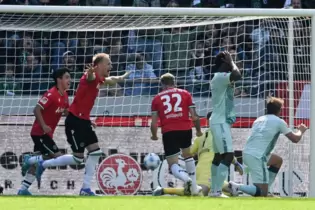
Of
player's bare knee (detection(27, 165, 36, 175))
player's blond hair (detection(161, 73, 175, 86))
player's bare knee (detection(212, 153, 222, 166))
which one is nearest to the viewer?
player's bare knee (detection(212, 153, 222, 166))

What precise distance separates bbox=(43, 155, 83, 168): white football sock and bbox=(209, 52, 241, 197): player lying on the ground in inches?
69.1

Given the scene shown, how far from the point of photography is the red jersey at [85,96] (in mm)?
11469

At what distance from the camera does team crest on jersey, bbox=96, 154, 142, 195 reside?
13.6 m

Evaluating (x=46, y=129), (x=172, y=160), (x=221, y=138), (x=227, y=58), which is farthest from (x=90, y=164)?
(x=227, y=58)

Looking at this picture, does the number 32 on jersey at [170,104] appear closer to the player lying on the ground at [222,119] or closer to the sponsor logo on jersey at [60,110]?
the player lying on the ground at [222,119]

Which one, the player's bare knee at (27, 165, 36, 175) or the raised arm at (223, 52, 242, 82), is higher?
the raised arm at (223, 52, 242, 82)

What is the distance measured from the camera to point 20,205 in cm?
802

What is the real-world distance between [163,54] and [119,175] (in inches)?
70.4

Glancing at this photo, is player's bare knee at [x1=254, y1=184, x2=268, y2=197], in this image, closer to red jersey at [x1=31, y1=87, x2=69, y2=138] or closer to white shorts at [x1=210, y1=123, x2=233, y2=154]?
white shorts at [x1=210, y1=123, x2=233, y2=154]

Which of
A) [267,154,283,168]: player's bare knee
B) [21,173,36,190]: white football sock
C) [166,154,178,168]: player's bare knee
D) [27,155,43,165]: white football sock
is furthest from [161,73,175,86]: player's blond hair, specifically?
[21,173,36,190]: white football sock

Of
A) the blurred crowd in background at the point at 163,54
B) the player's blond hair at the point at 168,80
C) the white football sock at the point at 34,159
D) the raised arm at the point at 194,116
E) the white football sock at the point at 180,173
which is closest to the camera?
the white football sock at the point at 180,173

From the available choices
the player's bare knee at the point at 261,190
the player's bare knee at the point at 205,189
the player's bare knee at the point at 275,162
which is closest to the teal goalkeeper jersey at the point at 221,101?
the player's bare knee at the point at 261,190

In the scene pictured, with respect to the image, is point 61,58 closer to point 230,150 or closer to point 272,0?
point 230,150

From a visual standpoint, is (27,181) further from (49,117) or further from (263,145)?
(263,145)
